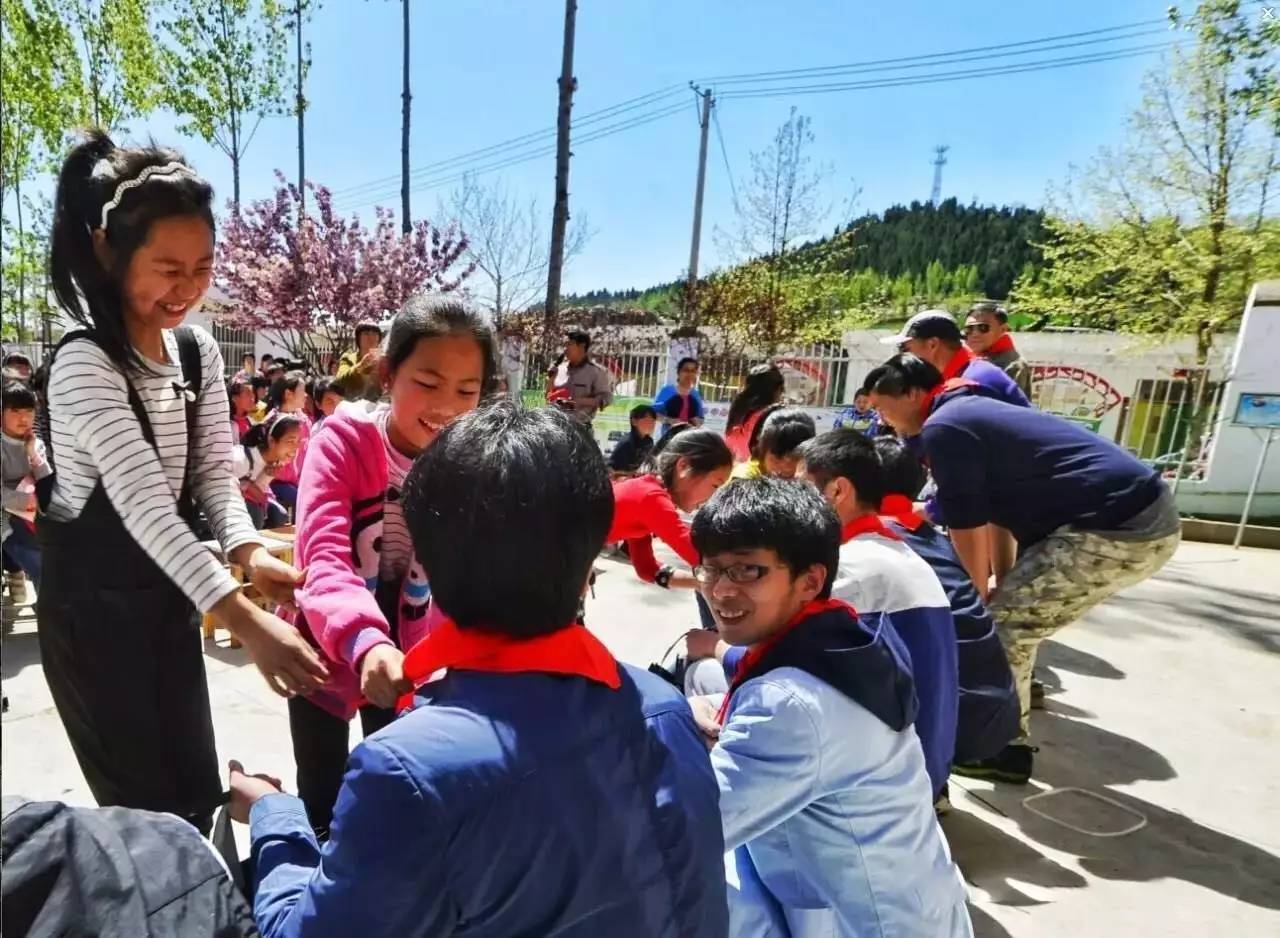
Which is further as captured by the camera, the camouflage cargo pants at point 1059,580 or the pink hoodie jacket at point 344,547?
the camouflage cargo pants at point 1059,580

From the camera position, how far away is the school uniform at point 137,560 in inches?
46.1

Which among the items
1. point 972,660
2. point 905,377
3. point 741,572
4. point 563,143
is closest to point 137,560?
point 741,572

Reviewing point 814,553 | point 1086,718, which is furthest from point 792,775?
point 1086,718

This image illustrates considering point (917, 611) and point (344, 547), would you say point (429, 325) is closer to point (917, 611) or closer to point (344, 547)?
point (344, 547)

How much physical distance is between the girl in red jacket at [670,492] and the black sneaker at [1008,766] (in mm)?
1301

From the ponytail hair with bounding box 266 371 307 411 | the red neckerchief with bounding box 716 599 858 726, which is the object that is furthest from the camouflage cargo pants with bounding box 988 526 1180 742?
the ponytail hair with bounding box 266 371 307 411

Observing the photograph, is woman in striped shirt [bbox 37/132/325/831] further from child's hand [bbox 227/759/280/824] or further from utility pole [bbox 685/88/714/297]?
utility pole [bbox 685/88/714/297]

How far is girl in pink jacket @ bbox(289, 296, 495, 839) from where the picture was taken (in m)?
1.29

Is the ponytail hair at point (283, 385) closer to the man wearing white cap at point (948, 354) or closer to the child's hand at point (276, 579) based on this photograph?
the man wearing white cap at point (948, 354)

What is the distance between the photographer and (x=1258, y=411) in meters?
8.49

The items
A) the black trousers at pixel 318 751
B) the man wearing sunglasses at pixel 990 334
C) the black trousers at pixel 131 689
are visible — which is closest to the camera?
the black trousers at pixel 131 689

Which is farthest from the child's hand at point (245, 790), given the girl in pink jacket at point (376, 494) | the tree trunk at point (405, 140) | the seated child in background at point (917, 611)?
the tree trunk at point (405, 140)

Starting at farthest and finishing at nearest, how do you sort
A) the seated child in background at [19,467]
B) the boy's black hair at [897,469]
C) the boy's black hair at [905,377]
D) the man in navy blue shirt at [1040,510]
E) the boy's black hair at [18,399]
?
1. the boy's black hair at [18,399]
2. the seated child in background at [19,467]
3. the boy's black hair at [905,377]
4. the man in navy blue shirt at [1040,510]
5. the boy's black hair at [897,469]

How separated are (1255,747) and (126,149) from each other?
4.23 metres
